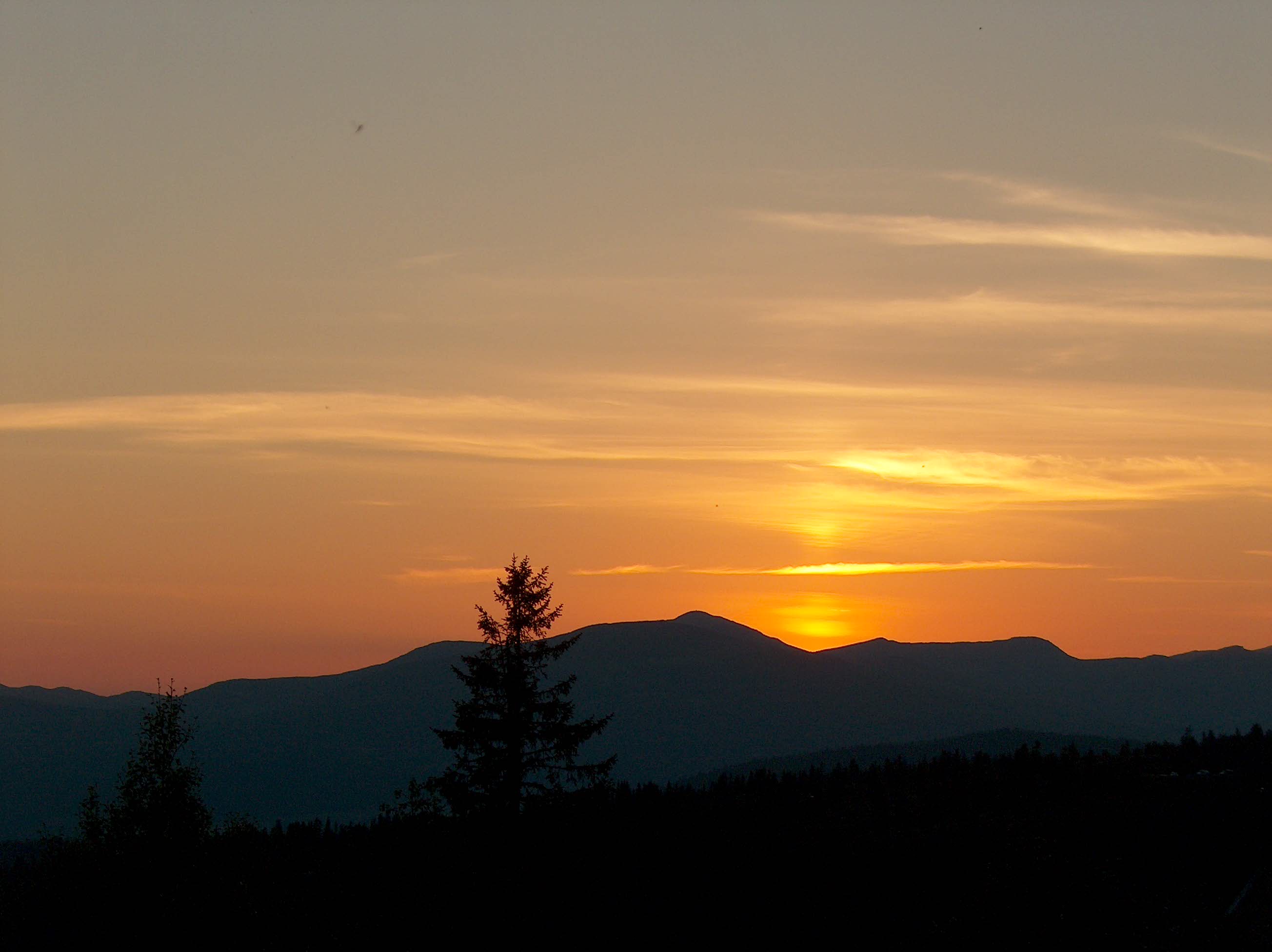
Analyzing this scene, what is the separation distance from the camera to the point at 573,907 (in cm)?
2906

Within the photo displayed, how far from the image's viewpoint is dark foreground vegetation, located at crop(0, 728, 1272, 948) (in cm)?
2423

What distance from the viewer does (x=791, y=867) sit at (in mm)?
29359

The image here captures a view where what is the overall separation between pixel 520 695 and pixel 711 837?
30.3 ft

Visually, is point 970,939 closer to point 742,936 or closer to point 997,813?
point 742,936

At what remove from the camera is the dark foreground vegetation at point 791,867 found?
79.5ft

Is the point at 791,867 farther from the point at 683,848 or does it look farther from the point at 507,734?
the point at 507,734

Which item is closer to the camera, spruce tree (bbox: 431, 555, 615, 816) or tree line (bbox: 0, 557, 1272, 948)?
tree line (bbox: 0, 557, 1272, 948)

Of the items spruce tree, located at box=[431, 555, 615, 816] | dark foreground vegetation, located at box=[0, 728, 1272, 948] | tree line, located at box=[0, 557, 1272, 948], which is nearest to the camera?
dark foreground vegetation, located at box=[0, 728, 1272, 948]

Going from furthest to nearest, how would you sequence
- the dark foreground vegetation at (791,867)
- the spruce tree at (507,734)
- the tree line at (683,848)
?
the spruce tree at (507,734)
the tree line at (683,848)
the dark foreground vegetation at (791,867)

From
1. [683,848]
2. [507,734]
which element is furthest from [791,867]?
[507,734]

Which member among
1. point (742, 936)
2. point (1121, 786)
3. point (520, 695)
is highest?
point (520, 695)

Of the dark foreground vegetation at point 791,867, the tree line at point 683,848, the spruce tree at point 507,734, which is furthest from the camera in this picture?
the spruce tree at point 507,734

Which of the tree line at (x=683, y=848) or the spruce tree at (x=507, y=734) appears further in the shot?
the spruce tree at (x=507, y=734)

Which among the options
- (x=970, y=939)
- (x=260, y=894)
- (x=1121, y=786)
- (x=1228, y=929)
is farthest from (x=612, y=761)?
(x=1228, y=929)
